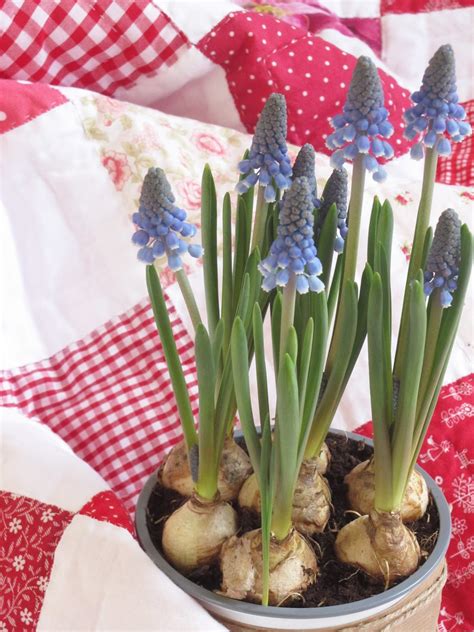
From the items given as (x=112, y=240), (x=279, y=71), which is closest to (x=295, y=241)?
(x=112, y=240)

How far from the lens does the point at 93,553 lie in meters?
0.48

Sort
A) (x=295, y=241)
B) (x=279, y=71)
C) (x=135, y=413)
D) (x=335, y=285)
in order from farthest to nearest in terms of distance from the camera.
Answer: (x=279, y=71) → (x=135, y=413) → (x=335, y=285) → (x=295, y=241)

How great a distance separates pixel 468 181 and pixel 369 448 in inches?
24.2

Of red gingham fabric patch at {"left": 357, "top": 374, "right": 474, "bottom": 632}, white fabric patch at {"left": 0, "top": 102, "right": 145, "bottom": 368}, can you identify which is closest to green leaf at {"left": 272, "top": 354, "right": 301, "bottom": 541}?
red gingham fabric patch at {"left": 357, "top": 374, "right": 474, "bottom": 632}

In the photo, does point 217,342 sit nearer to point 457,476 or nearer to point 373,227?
point 373,227

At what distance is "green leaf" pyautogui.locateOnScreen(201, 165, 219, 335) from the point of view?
0.42 m

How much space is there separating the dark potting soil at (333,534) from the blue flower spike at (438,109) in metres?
0.23

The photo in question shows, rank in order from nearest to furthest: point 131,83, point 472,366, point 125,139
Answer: point 472,366, point 125,139, point 131,83

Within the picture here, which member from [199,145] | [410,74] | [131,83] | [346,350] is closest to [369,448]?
[346,350]

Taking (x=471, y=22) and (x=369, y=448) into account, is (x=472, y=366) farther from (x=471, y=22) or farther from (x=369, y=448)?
(x=471, y=22)

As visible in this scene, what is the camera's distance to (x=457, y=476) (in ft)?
2.19

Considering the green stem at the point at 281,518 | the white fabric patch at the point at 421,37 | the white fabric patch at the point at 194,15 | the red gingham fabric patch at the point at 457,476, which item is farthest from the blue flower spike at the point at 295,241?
the white fabric patch at the point at 421,37

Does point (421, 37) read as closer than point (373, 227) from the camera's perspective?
No

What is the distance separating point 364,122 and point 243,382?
14 cm
